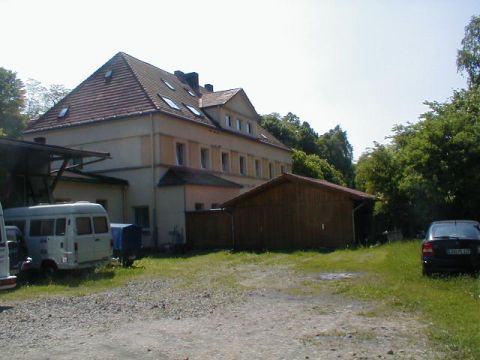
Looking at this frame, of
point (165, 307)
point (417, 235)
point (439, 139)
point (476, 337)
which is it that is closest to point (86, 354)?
point (165, 307)

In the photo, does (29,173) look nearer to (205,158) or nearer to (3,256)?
(3,256)

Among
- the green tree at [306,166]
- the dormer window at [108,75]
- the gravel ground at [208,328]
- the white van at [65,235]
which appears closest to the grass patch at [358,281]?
the gravel ground at [208,328]

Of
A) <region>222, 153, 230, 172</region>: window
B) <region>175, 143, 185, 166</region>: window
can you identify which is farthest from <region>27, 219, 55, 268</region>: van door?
<region>222, 153, 230, 172</region>: window

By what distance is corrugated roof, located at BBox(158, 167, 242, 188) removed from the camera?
30500 mm

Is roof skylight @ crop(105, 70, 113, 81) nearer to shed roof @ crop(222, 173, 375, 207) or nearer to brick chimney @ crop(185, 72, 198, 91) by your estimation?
brick chimney @ crop(185, 72, 198, 91)

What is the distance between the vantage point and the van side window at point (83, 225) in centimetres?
1777

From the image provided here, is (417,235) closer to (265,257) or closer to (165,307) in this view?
(265,257)

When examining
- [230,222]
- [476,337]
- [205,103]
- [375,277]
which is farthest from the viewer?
[205,103]

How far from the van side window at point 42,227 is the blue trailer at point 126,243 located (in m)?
3.40

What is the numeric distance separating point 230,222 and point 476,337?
21995 millimetres

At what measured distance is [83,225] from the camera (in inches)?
707

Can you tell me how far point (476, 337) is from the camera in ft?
25.2

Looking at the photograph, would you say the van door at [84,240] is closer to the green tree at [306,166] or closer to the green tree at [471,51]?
the green tree at [471,51]

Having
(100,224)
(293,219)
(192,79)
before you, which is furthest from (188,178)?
(192,79)
